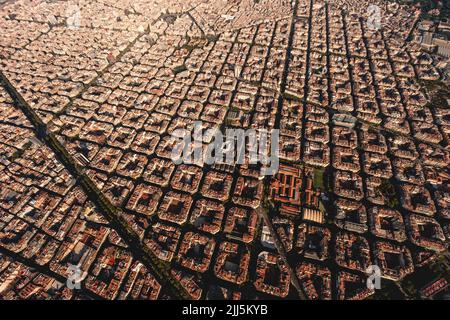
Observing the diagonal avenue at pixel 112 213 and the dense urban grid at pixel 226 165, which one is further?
the dense urban grid at pixel 226 165

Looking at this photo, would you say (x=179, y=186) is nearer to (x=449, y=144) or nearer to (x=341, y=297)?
(x=341, y=297)

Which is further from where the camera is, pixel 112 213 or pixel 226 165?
pixel 226 165

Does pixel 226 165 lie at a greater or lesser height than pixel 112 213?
greater

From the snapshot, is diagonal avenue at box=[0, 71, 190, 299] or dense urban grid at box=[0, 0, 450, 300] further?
dense urban grid at box=[0, 0, 450, 300]

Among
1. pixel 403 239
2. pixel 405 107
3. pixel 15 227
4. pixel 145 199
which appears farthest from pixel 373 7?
pixel 15 227
